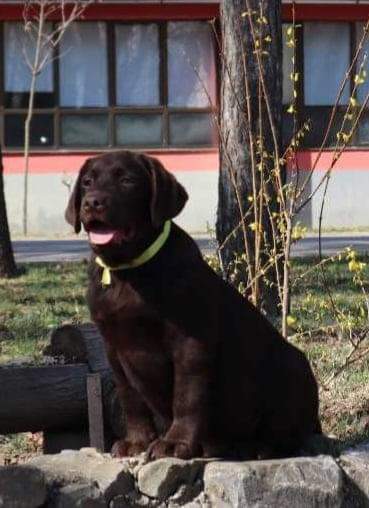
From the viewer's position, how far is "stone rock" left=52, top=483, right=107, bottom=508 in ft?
15.1

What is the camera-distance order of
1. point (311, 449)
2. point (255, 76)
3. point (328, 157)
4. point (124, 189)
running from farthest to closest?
1. point (328, 157)
2. point (255, 76)
3. point (311, 449)
4. point (124, 189)

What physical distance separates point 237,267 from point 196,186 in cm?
1724

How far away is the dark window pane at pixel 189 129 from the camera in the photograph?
2548cm

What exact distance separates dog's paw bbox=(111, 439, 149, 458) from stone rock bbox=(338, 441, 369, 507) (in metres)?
0.83

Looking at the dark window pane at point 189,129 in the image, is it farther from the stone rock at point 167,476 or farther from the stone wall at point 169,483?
the stone rock at point 167,476

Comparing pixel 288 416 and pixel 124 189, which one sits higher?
pixel 124 189

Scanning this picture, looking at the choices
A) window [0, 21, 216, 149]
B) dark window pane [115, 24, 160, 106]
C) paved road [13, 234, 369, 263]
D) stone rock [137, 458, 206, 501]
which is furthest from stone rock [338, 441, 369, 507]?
dark window pane [115, 24, 160, 106]

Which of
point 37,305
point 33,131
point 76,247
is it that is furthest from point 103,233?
point 33,131

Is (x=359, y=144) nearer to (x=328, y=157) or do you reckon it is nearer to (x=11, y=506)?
(x=328, y=157)

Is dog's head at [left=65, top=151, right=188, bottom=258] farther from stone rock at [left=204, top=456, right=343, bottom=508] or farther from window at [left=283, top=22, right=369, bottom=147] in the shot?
window at [left=283, top=22, right=369, bottom=147]

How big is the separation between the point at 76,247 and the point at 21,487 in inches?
576

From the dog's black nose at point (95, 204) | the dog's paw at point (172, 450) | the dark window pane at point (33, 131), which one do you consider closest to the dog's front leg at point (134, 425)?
the dog's paw at point (172, 450)

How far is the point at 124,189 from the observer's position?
4.45m

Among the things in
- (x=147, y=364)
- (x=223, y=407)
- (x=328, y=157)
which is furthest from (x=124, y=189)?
(x=328, y=157)
